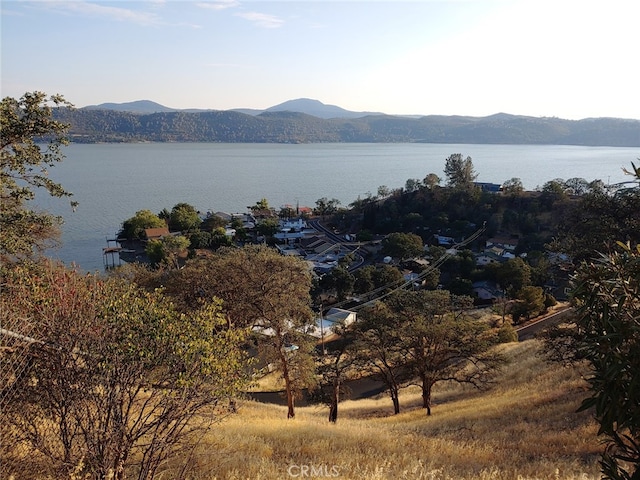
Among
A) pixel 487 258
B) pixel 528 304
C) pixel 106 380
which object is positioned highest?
pixel 106 380

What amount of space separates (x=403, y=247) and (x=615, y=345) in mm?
40278

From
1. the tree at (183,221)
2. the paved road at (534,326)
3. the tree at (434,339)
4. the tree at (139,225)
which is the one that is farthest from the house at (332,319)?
the tree at (139,225)

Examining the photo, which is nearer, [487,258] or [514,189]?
[487,258]

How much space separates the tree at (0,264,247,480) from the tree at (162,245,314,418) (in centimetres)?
671

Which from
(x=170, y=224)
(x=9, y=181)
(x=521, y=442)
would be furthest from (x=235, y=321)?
(x=170, y=224)

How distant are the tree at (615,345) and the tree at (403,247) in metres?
40.0

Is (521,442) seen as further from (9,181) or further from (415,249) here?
(415,249)

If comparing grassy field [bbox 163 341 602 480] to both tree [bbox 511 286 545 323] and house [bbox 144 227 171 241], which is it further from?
house [bbox 144 227 171 241]

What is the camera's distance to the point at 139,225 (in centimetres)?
5375

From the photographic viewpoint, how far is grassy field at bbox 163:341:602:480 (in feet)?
18.4

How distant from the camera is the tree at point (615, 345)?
2.43m

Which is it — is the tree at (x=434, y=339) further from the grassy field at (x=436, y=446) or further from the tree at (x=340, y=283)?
the tree at (x=340, y=283)

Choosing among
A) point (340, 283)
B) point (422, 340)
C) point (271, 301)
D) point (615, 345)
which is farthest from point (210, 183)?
point (615, 345)

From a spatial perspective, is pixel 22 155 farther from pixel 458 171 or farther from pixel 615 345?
pixel 458 171
